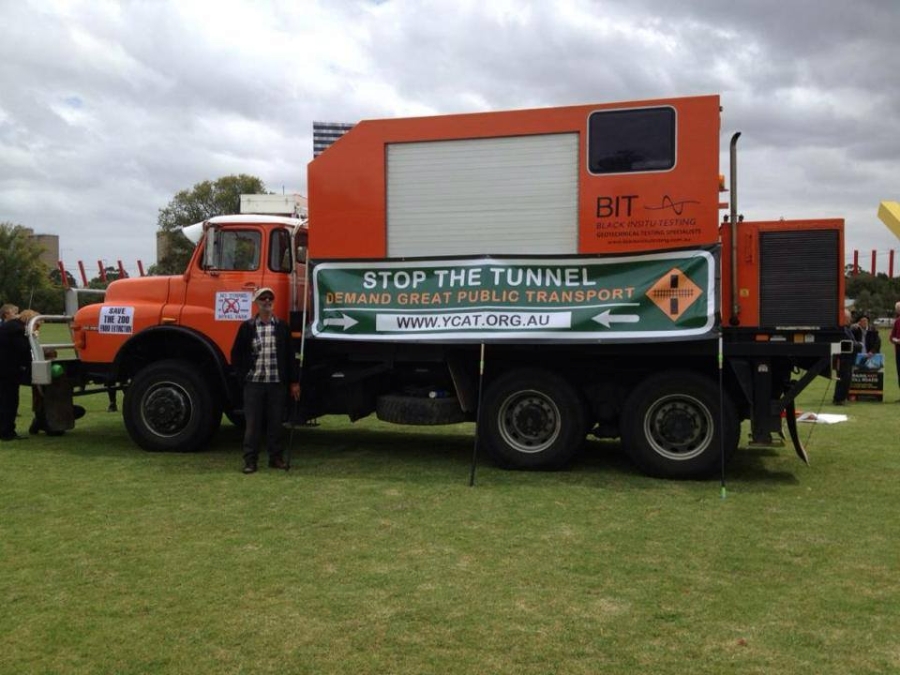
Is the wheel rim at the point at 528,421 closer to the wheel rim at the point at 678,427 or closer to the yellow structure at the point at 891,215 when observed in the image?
the wheel rim at the point at 678,427

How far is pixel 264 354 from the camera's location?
765 centimetres

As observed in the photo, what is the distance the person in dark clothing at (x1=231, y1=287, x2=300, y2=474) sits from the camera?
7.64m

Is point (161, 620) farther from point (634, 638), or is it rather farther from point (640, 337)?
point (640, 337)

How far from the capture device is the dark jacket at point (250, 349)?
765 centimetres

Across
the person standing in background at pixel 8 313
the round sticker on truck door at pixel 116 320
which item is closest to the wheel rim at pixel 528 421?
the round sticker on truck door at pixel 116 320

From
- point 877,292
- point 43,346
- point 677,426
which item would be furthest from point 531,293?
point 877,292

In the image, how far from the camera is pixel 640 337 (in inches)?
282

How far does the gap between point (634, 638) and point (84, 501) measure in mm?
4750

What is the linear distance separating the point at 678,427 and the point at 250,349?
4202mm

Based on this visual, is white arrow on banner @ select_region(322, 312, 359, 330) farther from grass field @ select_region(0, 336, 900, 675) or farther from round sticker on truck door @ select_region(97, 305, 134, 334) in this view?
round sticker on truck door @ select_region(97, 305, 134, 334)

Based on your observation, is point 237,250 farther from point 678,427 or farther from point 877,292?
point 877,292

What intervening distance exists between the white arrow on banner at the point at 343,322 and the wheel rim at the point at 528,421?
5.82ft

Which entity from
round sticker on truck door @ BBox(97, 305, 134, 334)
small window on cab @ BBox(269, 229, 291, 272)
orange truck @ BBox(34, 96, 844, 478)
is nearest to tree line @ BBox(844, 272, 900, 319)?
orange truck @ BBox(34, 96, 844, 478)

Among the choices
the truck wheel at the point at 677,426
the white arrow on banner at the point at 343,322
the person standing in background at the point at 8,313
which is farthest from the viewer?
the person standing in background at the point at 8,313
